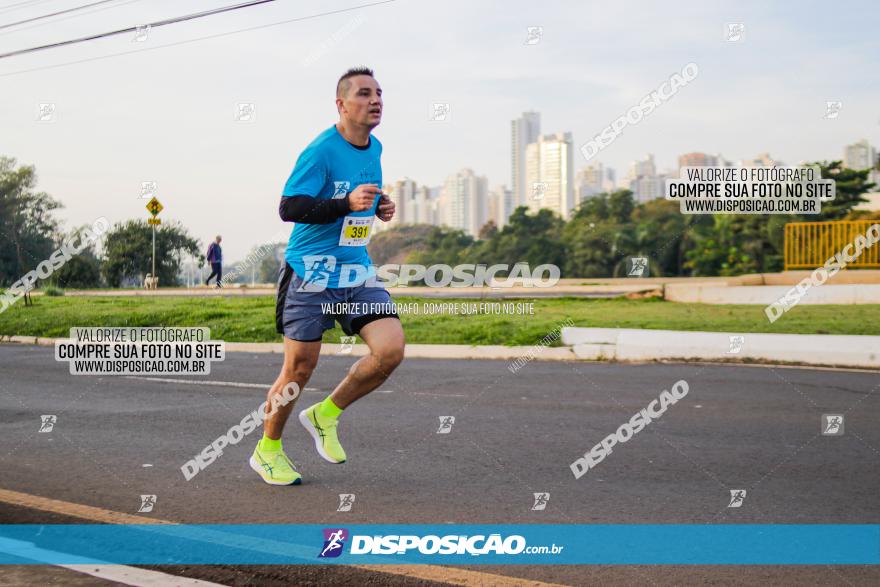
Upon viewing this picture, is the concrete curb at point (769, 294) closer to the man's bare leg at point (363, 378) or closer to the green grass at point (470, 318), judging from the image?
the green grass at point (470, 318)

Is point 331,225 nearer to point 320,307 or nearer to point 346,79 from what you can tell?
point 320,307

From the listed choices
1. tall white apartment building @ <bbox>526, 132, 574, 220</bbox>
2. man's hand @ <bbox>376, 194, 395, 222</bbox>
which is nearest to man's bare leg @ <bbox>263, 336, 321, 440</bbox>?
man's hand @ <bbox>376, 194, 395, 222</bbox>

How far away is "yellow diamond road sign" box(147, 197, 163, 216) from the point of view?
19.9 meters

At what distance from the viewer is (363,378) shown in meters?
5.17

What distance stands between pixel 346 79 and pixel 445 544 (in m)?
2.56

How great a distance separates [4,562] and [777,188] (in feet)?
72.0

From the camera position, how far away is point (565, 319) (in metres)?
15.9

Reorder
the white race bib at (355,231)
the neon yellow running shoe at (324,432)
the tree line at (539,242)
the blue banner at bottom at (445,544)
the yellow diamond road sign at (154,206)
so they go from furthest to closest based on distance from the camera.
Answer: the tree line at (539,242) < the yellow diamond road sign at (154,206) < the neon yellow running shoe at (324,432) < the white race bib at (355,231) < the blue banner at bottom at (445,544)

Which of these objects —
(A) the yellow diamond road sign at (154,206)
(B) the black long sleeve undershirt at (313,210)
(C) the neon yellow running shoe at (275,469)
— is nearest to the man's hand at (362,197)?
(B) the black long sleeve undershirt at (313,210)

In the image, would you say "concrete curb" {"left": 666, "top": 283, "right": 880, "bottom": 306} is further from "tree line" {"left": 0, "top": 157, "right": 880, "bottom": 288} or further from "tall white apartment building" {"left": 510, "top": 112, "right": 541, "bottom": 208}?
"tall white apartment building" {"left": 510, "top": 112, "right": 541, "bottom": 208}

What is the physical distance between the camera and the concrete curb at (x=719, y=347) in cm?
1098

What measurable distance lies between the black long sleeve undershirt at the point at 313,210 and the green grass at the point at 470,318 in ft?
28.5

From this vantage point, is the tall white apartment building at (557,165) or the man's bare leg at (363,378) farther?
the tall white apartment building at (557,165)

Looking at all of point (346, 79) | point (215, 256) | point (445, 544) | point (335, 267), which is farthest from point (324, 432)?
point (215, 256)
